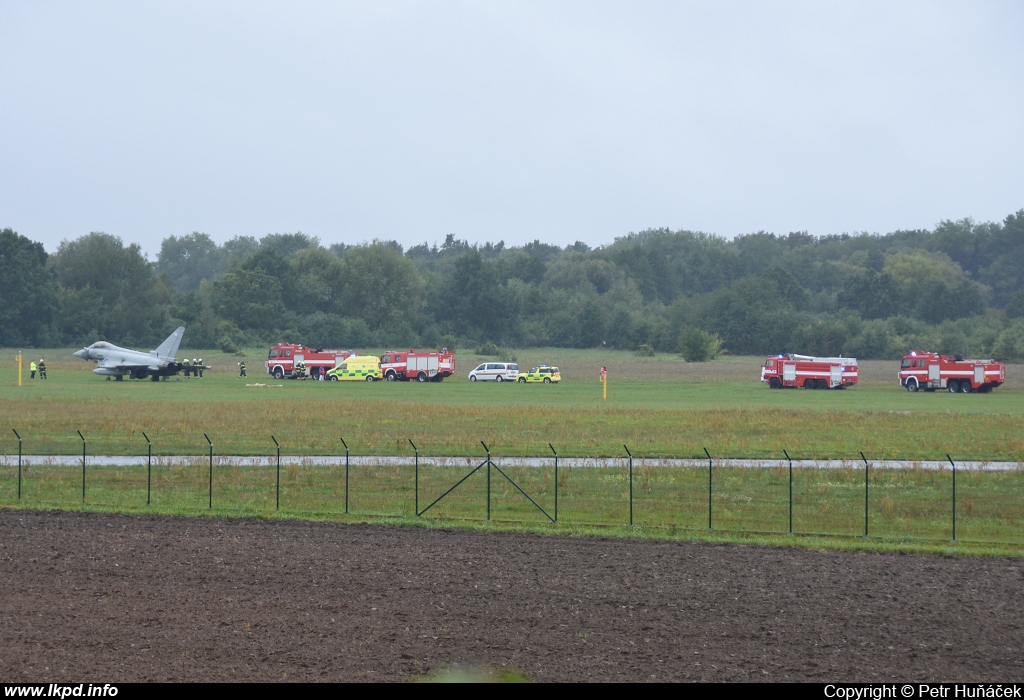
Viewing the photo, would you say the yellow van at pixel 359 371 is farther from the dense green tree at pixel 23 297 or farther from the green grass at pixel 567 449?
the dense green tree at pixel 23 297

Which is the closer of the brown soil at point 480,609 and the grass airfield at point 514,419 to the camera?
the brown soil at point 480,609

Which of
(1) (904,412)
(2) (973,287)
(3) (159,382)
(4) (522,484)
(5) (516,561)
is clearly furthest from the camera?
(2) (973,287)

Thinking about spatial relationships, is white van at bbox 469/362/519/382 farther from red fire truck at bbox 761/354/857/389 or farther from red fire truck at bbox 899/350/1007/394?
red fire truck at bbox 899/350/1007/394

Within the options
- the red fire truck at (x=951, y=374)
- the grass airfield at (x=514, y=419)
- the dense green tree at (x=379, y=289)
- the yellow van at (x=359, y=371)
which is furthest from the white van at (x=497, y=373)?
the dense green tree at (x=379, y=289)

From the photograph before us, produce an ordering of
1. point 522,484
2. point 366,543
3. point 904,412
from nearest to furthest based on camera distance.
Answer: point 366,543 < point 522,484 < point 904,412

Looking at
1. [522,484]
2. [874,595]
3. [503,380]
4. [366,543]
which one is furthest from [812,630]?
[503,380]

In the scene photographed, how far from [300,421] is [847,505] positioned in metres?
26.0

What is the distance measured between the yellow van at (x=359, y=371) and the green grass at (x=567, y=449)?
12.7 metres

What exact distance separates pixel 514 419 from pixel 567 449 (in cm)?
1052

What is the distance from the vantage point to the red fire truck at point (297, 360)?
8462cm

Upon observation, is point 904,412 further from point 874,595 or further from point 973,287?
point 973,287

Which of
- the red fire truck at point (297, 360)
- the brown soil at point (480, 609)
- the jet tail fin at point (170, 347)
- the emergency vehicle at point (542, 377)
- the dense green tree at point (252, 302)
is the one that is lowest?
the brown soil at point (480, 609)

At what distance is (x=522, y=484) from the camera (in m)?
26.1

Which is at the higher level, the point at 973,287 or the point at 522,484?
the point at 973,287
